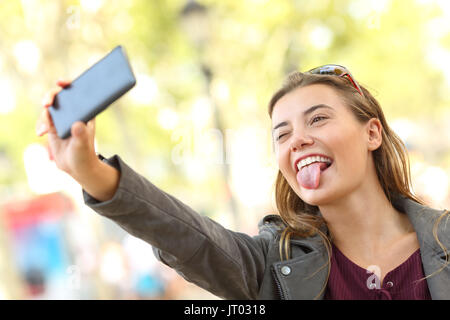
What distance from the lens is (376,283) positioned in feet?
5.81

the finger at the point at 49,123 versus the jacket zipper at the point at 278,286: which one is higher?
the finger at the point at 49,123

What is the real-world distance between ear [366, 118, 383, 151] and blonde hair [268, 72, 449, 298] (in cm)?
3

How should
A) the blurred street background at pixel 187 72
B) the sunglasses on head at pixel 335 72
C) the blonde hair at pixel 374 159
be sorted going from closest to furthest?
1. the blonde hair at pixel 374 159
2. the sunglasses on head at pixel 335 72
3. the blurred street background at pixel 187 72

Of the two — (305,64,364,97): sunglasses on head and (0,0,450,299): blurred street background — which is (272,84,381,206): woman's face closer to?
(305,64,364,97): sunglasses on head

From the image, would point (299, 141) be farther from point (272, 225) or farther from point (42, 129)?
point (42, 129)

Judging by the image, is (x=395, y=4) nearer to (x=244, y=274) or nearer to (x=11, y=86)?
(x=11, y=86)

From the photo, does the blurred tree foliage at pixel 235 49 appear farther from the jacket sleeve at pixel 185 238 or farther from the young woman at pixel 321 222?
the jacket sleeve at pixel 185 238

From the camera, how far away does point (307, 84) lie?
1.96m

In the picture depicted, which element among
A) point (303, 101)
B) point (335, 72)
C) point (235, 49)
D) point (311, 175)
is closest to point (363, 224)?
point (311, 175)

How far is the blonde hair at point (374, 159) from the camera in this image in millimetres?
1958

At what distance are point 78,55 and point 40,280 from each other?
895 cm

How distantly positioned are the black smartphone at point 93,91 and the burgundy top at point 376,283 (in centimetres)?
101

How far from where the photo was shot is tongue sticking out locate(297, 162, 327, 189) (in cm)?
176

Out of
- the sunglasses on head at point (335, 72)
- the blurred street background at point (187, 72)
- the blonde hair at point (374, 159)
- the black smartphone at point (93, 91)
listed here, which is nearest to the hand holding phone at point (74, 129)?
the black smartphone at point (93, 91)
